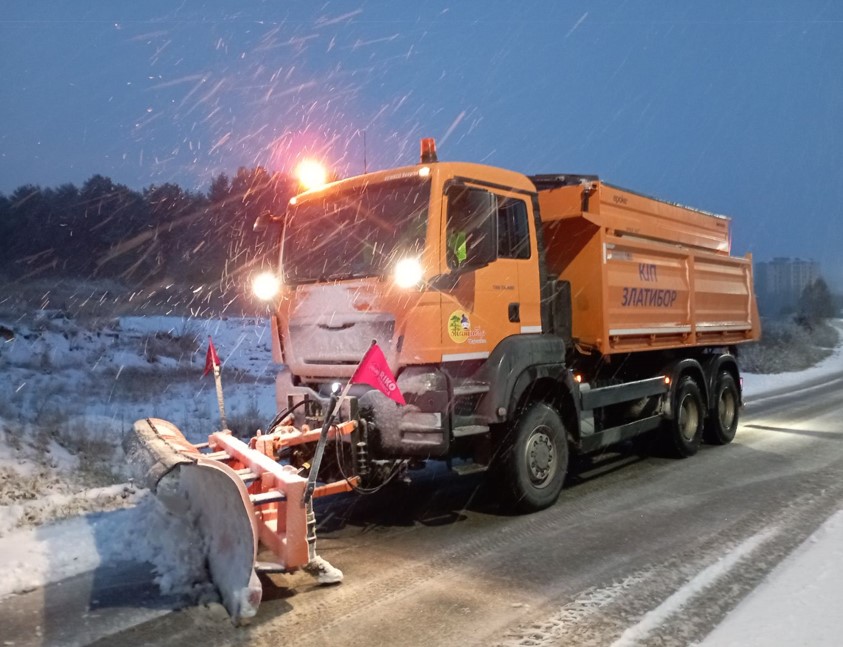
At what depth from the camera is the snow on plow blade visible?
408 cm

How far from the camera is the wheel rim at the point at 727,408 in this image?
10.2m

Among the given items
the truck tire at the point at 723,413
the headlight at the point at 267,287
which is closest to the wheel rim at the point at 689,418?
the truck tire at the point at 723,413

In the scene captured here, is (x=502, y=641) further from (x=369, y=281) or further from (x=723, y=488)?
(x=723, y=488)

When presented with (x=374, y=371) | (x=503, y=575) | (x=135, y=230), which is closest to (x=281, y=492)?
(x=374, y=371)

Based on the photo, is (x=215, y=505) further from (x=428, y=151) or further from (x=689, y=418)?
(x=689, y=418)

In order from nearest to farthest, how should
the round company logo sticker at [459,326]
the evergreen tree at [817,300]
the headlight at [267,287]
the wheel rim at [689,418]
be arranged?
the round company logo sticker at [459,326]
the headlight at [267,287]
the wheel rim at [689,418]
the evergreen tree at [817,300]

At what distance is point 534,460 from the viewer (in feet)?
21.0

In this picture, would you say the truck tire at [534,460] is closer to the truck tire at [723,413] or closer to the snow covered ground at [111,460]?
the snow covered ground at [111,460]

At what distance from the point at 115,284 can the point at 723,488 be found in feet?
87.6

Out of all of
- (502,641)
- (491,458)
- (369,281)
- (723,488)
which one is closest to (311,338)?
(369,281)

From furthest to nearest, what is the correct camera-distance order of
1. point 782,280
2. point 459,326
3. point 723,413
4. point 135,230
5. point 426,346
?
point 782,280 → point 135,230 → point 723,413 → point 459,326 → point 426,346

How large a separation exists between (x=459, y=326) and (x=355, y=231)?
1.24m

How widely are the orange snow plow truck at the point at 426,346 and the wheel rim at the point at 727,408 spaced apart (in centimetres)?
282

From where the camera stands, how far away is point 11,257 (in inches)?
1287
